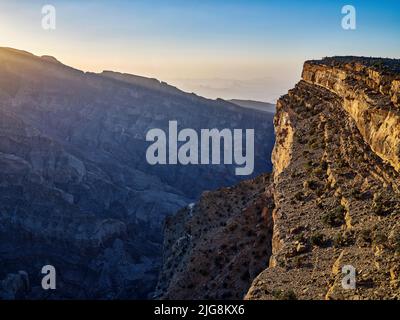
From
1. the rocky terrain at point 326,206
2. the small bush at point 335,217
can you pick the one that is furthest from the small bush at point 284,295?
the small bush at point 335,217

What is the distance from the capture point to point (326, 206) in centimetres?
2566

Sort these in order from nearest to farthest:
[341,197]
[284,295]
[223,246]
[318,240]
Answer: [284,295] < [318,240] < [341,197] < [223,246]

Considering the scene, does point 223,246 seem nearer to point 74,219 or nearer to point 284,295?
point 284,295

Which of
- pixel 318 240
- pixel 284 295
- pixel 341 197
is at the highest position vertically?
pixel 341 197

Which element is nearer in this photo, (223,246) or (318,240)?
(318,240)

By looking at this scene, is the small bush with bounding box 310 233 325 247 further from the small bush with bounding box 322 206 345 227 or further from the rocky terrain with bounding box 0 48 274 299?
the rocky terrain with bounding box 0 48 274 299

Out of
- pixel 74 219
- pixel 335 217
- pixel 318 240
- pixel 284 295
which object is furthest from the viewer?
pixel 74 219

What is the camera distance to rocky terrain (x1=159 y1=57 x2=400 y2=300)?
19.8 metres

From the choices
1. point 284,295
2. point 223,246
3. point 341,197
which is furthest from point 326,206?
point 223,246

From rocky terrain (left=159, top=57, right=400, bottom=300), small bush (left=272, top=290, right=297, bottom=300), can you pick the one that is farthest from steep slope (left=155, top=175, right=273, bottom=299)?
small bush (left=272, top=290, right=297, bottom=300)

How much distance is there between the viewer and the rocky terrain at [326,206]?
19.8 meters

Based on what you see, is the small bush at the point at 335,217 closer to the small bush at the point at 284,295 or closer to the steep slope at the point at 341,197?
the steep slope at the point at 341,197

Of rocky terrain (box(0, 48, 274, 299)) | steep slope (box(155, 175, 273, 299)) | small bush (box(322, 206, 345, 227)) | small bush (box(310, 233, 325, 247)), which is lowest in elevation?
rocky terrain (box(0, 48, 274, 299))
